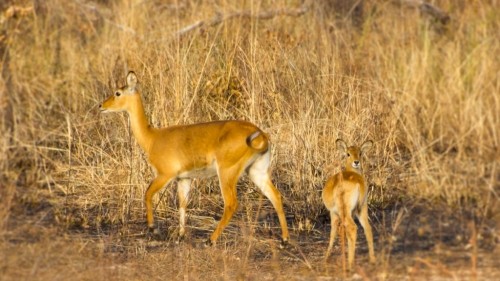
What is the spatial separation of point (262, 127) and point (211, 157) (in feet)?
5.09

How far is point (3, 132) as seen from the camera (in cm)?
1067

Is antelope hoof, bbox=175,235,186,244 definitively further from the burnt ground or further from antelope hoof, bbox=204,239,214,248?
antelope hoof, bbox=204,239,214,248

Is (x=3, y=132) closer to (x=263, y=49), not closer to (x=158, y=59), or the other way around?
(x=158, y=59)

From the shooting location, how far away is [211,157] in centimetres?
792

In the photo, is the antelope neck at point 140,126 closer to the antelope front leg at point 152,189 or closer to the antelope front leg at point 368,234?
the antelope front leg at point 152,189

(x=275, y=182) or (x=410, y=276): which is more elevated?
(x=275, y=182)

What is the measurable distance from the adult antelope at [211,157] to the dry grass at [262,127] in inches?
11.9

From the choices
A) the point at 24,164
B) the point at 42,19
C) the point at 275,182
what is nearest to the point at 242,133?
the point at 275,182

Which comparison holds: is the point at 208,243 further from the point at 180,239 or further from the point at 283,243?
the point at 283,243

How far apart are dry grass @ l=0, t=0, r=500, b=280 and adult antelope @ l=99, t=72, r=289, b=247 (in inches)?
11.9


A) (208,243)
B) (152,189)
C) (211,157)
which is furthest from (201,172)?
(208,243)

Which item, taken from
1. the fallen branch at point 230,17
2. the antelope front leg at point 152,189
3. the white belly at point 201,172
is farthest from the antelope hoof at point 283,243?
the fallen branch at point 230,17

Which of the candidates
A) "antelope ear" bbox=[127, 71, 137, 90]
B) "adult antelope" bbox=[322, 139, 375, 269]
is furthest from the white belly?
"adult antelope" bbox=[322, 139, 375, 269]

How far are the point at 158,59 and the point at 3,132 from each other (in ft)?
6.91
